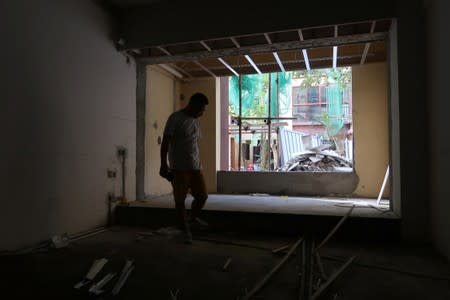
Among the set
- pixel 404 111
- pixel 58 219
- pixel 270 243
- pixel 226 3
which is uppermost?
pixel 226 3

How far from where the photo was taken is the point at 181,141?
3.30 m

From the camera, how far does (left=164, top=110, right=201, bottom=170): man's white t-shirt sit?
328 centimetres

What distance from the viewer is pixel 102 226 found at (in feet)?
13.5

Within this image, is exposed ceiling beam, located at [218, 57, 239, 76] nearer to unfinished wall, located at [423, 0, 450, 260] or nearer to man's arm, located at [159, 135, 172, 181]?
man's arm, located at [159, 135, 172, 181]

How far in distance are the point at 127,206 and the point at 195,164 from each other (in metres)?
1.52

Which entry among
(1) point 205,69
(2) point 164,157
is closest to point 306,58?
(1) point 205,69

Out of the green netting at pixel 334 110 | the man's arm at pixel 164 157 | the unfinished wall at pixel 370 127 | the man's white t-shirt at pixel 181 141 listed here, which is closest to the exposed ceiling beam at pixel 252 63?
the unfinished wall at pixel 370 127

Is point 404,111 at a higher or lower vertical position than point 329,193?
higher

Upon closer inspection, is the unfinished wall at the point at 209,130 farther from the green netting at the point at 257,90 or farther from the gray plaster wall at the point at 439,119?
the gray plaster wall at the point at 439,119

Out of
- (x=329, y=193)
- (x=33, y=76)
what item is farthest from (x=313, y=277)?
(x=329, y=193)

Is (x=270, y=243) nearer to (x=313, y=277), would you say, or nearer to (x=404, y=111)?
(x=313, y=277)

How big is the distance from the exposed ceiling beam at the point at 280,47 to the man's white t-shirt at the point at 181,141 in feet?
5.29

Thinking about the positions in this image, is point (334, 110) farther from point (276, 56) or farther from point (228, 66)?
point (276, 56)

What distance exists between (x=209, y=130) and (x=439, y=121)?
4444 millimetres
